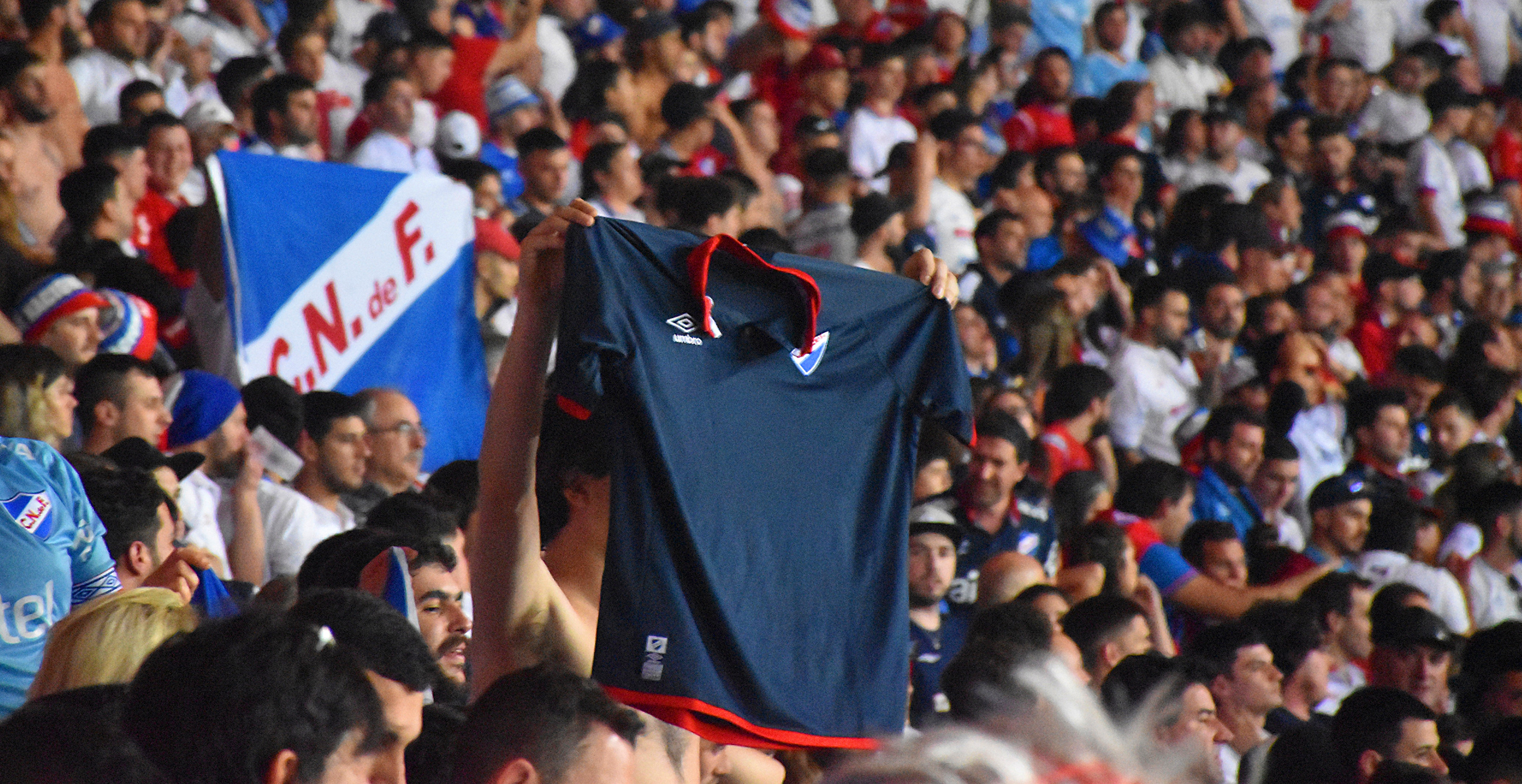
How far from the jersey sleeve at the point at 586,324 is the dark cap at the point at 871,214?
512cm

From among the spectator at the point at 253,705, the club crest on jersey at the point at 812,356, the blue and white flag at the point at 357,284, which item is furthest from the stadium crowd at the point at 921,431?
the club crest on jersey at the point at 812,356

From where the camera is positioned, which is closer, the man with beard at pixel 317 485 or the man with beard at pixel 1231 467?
the man with beard at pixel 317 485

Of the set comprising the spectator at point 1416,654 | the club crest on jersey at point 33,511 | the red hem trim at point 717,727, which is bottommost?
the spectator at point 1416,654

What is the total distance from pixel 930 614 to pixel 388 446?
1711 millimetres

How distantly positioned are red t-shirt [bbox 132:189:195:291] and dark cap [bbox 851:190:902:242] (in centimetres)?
291

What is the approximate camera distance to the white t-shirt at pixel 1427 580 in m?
7.08

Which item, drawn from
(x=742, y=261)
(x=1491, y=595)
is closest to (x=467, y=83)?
(x=1491, y=595)

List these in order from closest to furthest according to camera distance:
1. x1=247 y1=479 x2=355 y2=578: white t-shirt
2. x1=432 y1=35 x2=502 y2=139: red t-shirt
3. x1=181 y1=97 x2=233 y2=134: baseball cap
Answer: x1=247 y1=479 x2=355 y2=578: white t-shirt
x1=181 y1=97 x2=233 y2=134: baseball cap
x1=432 y1=35 x2=502 y2=139: red t-shirt

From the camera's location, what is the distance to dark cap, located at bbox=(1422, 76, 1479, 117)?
41.9 ft

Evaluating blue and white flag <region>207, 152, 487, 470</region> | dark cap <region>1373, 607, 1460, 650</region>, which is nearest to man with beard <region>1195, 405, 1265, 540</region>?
dark cap <region>1373, 607, 1460, 650</region>

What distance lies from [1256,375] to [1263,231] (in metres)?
1.49

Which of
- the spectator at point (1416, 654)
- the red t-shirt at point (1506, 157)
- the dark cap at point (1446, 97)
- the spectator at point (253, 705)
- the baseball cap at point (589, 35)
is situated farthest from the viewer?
the red t-shirt at point (1506, 157)

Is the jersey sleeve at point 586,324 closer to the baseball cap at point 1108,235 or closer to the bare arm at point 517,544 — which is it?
the bare arm at point 517,544

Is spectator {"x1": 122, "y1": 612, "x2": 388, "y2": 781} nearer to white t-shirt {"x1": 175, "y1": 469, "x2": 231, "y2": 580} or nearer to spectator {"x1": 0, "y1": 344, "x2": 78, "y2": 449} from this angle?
white t-shirt {"x1": 175, "y1": 469, "x2": 231, "y2": 580}
